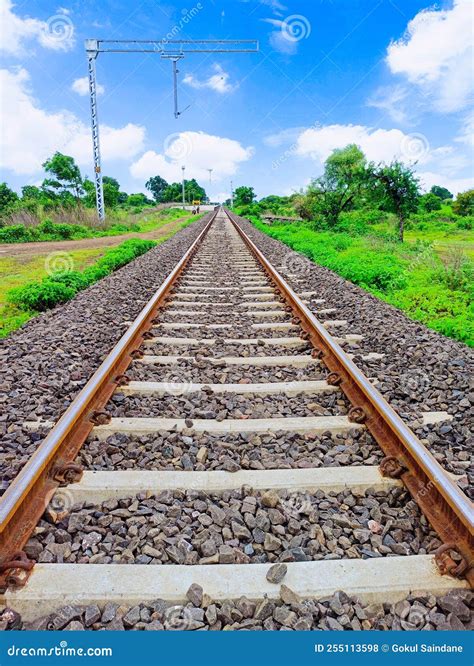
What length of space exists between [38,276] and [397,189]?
18.4 m

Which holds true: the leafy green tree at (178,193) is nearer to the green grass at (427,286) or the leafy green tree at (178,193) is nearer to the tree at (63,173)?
the tree at (63,173)

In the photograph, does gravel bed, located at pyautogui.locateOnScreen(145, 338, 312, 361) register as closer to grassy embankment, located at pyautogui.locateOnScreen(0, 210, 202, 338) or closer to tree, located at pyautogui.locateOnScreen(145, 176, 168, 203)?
grassy embankment, located at pyautogui.locateOnScreen(0, 210, 202, 338)

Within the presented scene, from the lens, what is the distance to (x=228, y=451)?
2.66 m

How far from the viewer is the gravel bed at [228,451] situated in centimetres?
254

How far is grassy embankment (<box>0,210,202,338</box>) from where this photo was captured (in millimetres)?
6367

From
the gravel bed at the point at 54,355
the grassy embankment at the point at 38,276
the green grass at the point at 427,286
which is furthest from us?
the grassy embankment at the point at 38,276

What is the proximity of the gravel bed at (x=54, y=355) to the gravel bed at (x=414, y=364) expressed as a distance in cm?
237

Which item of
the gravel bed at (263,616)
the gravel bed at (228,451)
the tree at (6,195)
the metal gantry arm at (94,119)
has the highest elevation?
the metal gantry arm at (94,119)

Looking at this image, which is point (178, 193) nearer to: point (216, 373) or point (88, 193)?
point (88, 193)

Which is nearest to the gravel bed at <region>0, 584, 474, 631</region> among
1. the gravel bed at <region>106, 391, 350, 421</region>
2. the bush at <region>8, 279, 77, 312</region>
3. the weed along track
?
the weed along track

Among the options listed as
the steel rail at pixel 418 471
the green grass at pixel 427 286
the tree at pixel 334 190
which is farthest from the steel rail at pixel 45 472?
the tree at pixel 334 190

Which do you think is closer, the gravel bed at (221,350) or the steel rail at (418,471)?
the steel rail at (418,471)

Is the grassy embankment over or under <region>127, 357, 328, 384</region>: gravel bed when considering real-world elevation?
under

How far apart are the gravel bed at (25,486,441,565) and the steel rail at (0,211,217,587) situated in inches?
3.1
